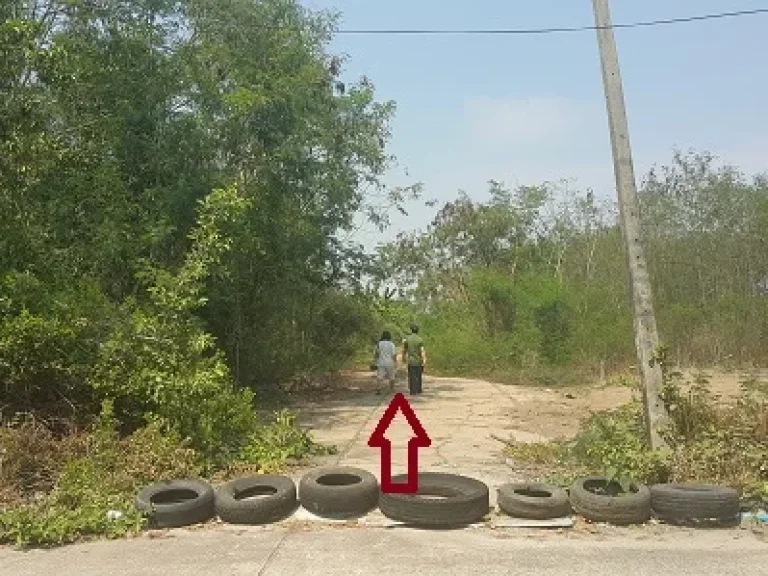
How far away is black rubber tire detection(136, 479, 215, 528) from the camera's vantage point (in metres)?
7.18

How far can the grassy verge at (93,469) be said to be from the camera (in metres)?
6.95

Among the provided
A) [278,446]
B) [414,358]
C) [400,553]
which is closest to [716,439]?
[400,553]

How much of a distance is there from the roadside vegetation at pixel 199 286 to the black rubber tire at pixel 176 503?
0.18 m

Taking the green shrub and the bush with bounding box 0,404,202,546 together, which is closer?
the bush with bounding box 0,404,202,546

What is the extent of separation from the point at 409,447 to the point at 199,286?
142 inches

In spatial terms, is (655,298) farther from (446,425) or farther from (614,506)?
(614,506)

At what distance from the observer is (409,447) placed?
10820mm

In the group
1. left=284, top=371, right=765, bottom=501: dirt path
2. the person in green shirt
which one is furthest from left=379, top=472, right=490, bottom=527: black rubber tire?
the person in green shirt

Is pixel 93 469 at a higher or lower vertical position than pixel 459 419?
lower

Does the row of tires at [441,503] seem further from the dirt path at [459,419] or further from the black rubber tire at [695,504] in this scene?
the dirt path at [459,419]

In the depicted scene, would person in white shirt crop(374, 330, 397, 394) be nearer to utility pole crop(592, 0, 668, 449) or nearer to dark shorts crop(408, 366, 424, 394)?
dark shorts crop(408, 366, 424, 394)

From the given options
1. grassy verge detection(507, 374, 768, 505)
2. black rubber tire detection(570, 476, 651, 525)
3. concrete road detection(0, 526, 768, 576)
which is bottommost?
concrete road detection(0, 526, 768, 576)

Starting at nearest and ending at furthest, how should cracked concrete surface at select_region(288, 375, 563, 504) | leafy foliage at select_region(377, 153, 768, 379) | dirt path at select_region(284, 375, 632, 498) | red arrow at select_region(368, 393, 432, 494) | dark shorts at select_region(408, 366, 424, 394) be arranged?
red arrow at select_region(368, 393, 432, 494)
cracked concrete surface at select_region(288, 375, 563, 504)
dirt path at select_region(284, 375, 632, 498)
dark shorts at select_region(408, 366, 424, 394)
leafy foliage at select_region(377, 153, 768, 379)

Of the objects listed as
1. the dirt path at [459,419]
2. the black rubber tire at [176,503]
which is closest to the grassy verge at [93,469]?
the black rubber tire at [176,503]
